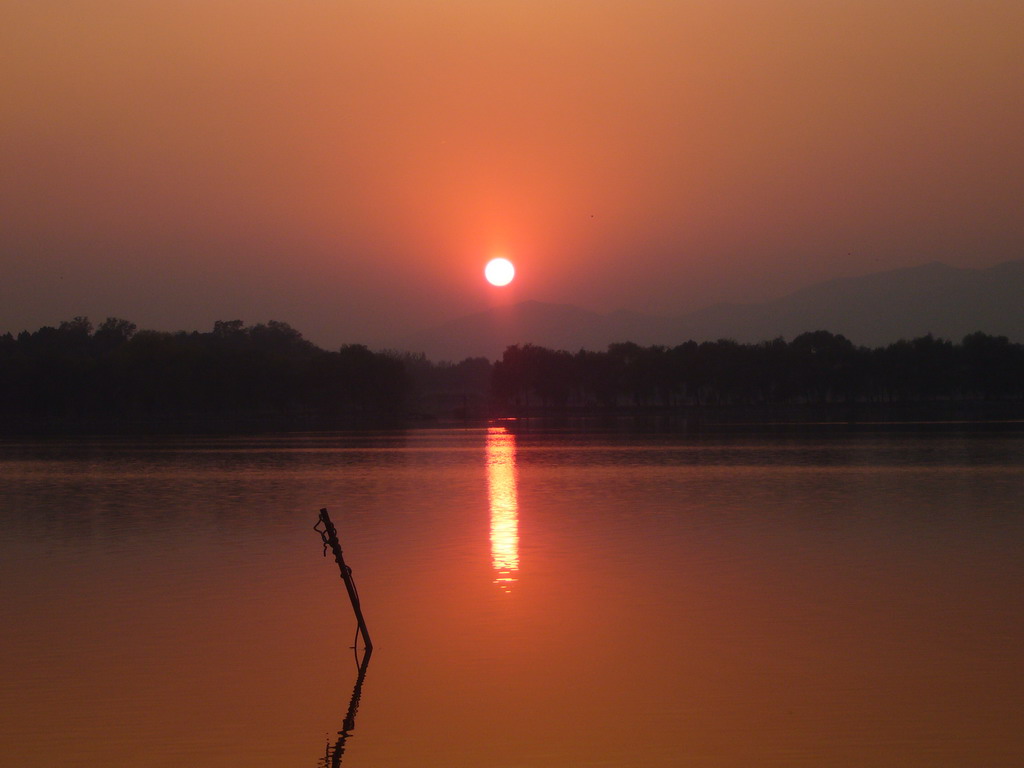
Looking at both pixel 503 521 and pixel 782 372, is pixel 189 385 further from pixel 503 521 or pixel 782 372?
pixel 503 521

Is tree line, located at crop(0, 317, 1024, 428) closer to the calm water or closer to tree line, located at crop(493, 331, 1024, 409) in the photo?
tree line, located at crop(493, 331, 1024, 409)

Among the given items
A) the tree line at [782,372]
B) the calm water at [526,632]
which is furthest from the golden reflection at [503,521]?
the tree line at [782,372]

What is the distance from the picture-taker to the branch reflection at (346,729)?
10.5 m

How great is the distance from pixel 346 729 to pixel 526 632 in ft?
14.6

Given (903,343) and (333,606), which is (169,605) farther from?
(903,343)

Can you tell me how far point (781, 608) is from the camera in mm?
16688

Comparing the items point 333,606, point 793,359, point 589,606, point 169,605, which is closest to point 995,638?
point 589,606

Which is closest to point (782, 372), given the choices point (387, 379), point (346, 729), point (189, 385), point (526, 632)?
point (387, 379)

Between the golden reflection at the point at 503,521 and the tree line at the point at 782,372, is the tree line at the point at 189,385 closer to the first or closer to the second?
the tree line at the point at 782,372

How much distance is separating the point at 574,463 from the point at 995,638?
37647mm

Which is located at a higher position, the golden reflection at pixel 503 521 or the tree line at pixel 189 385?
the tree line at pixel 189 385

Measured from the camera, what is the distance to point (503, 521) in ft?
93.8

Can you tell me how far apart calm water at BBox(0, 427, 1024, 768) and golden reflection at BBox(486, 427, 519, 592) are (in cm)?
15

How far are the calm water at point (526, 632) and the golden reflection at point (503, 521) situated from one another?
0.15 m
